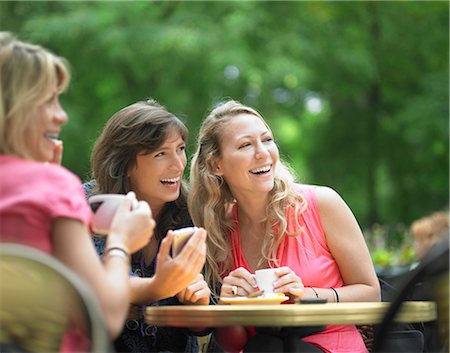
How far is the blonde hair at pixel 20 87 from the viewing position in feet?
8.16

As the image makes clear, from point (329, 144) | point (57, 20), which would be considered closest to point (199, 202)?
point (57, 20)

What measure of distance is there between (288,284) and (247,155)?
0.85 m

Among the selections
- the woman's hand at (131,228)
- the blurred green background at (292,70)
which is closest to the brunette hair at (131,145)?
the woman's hand at (131,228)

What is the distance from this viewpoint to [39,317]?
7.26 feet

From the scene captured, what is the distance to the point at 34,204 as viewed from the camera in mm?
2348

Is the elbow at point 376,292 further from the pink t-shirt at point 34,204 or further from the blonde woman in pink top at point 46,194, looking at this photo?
the pink t-shirt at point 34,204

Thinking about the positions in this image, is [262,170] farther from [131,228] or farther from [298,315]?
[131,228]

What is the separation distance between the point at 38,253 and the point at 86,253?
20 cm

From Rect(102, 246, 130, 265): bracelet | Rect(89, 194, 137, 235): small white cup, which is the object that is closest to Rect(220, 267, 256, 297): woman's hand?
Rect(89, 194, 137, 235): small white cup

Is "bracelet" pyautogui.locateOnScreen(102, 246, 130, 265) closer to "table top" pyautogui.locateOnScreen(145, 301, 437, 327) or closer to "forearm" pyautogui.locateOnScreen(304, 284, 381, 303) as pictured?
"table top" pyautogui.locateOnScreen(145, 301, 437, 327)

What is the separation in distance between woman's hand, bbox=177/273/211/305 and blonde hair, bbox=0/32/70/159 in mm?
1189

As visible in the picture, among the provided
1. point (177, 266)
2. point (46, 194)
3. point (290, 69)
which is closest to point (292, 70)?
point (290, 69)

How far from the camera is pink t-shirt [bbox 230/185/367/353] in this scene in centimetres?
381

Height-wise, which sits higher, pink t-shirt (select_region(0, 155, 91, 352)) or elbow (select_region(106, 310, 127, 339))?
pink t-shirt (select_region(0, 155, 91, 352))
